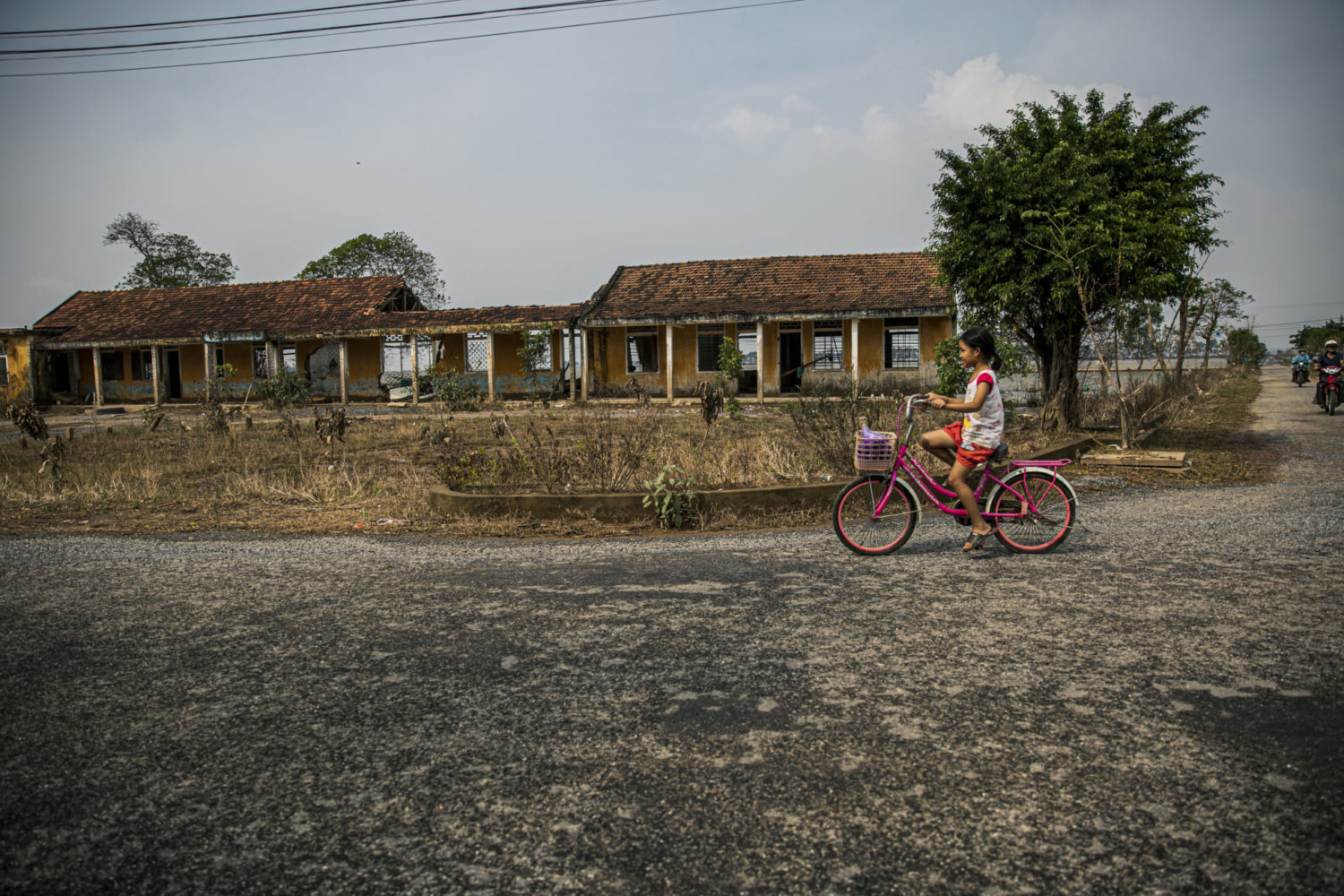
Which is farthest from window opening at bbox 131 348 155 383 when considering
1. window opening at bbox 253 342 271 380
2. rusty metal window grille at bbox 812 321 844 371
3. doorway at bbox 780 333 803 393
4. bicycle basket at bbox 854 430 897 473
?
bicycle basket at bbox 854 430 897 473

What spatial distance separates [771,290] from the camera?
84.4 feet

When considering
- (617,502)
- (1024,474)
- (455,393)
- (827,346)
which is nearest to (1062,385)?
(1024,474)

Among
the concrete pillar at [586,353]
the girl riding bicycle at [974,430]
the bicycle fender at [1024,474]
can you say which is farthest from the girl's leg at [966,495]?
the concrete pillar at [586,353]

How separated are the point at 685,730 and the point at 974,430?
3.26m

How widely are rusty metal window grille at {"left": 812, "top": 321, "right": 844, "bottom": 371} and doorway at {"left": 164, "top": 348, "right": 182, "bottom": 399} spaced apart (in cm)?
2211

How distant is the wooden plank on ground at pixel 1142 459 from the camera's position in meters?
9.63

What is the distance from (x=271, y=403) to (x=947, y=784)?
25058 mm

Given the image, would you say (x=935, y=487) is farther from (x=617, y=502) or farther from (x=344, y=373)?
(x=344, y=373)

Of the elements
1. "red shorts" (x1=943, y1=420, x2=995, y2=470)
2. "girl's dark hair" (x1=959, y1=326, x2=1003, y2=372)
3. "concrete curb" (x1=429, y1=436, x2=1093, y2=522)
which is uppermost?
"girl's dark hair" (x1=959, y1=326, x2=1003, y2=372)

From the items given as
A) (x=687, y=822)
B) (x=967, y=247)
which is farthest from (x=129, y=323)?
(x=687, y=822)

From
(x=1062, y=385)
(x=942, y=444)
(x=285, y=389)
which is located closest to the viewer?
(x=942, y=444)

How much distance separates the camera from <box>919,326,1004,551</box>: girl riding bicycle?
5.29 m

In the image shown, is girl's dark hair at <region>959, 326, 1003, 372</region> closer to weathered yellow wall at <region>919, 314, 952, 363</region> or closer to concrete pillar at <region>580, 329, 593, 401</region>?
concrete pillar at <region>580, 329, 593, 401</region>

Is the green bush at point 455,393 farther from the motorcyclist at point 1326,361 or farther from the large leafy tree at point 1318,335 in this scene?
the large leafy tree at point 1318,335
